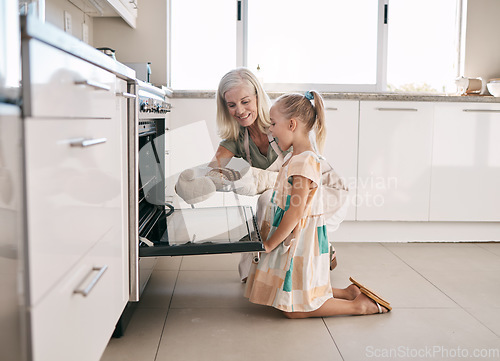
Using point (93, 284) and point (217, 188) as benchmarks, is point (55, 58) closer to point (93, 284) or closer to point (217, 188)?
point (93, 284)

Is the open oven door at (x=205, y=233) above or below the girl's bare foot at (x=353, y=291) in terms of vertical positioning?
above

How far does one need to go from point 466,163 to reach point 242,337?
2156mm

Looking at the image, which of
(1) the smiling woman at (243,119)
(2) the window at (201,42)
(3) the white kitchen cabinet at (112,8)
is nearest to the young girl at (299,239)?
(1) the smiling woman at (243,119)

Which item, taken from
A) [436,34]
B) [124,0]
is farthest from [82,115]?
[436,34]

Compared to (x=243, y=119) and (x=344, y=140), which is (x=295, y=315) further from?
(x=344, y=140)

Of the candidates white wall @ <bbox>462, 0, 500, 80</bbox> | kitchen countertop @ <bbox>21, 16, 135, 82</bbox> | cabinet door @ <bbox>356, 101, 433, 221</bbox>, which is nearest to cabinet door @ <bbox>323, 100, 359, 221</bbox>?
cabinet door @ <bbox>356, 101, 433, 221</bbox>

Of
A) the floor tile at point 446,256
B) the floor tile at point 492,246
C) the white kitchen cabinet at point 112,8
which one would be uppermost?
the white kitchen cabinet at point 112,8

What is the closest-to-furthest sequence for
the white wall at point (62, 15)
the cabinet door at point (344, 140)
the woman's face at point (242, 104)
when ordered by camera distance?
the woman's face at point (242, 104)
the white wall at point (62, 15)
the cabinet door at point (344, 140)

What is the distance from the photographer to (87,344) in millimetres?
1191

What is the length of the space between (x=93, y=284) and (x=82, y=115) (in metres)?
0.36

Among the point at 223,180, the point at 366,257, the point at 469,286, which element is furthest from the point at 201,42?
the point at 469,286

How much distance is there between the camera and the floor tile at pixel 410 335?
1717 millimetres

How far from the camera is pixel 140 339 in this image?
1.82m

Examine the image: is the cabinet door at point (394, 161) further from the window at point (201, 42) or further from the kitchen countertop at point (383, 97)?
the window at point (201, 42)
